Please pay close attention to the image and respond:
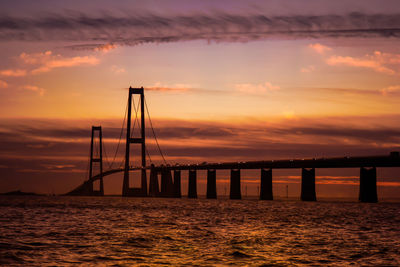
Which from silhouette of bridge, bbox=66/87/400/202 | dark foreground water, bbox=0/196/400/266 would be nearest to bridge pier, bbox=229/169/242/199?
silhouette of bridge, bbox=66/87/400/202

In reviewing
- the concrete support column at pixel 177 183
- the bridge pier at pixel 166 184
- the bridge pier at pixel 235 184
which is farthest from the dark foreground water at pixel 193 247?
the concrete support column at pixel 177 183

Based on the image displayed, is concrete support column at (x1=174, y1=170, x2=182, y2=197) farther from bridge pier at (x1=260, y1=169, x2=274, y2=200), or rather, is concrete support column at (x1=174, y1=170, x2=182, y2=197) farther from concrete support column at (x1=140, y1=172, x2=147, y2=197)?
bridge pier at (x1=260, y1=169, x2=274, y2=200)

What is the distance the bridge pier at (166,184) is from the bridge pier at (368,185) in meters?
54.9

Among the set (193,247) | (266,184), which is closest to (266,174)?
(266,184)

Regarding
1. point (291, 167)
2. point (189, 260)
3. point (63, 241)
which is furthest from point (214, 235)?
point (291, 167)

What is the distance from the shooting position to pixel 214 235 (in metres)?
32.5

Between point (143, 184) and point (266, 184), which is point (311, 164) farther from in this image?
point (143, 184)

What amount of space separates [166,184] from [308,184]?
4619 cm

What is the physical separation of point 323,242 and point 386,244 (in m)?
2.99

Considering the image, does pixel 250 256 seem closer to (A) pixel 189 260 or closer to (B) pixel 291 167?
(A) pixel 189 260

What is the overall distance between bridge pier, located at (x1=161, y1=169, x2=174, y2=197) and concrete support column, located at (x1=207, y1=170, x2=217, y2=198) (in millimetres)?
10059

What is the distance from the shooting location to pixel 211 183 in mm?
153000

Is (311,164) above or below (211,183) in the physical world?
above

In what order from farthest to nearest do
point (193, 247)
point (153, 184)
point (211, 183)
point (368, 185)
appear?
1. point (211, 183)
2. point (153, 184)
3. point (368, 185)
4. point (193, 247)
